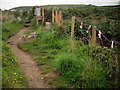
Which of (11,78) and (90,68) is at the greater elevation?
(90,68)

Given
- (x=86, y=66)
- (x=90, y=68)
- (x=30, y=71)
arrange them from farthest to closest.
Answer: (x=30, y=71)
(x=86, y=66)
(x=90, y=68)

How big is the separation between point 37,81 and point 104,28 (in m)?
4.17

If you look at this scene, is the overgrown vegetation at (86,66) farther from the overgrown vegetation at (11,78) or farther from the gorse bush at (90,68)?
the overgrown vegetation at (11,78)

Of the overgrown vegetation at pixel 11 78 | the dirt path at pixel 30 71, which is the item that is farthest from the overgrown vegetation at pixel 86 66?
the overgrown vegetation at pixel 11 78

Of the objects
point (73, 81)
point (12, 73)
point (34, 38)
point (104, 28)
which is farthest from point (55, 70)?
point (34, 38)

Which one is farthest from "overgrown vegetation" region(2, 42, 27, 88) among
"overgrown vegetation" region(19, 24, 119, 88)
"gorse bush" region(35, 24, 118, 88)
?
"gorse bush" region(35, 24, 118, 88)

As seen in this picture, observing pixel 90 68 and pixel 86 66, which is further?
pixel 86 66

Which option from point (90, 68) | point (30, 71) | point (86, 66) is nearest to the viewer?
point (90, 68)

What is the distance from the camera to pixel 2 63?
557 cm

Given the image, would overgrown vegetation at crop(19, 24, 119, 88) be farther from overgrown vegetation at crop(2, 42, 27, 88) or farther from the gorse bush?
overgrown vegetation at crop(2, 42, 27, 88)

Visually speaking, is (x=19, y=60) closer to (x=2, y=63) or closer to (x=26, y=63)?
(x=26, y=63)

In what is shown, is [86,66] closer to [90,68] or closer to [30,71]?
[90,68]

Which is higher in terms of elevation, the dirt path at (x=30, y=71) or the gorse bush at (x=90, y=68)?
the gorse bush at (x=90, y=68)

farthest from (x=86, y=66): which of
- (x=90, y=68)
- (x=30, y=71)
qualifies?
(x=30, y=71)
